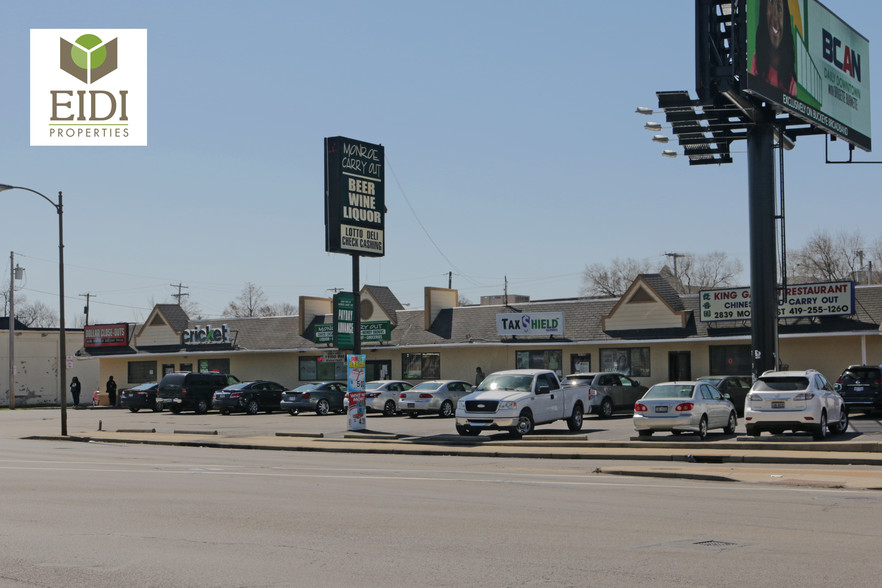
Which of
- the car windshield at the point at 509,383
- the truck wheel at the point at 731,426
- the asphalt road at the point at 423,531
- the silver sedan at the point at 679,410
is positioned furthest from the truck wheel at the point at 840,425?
the asphalt road at the point at 423,531

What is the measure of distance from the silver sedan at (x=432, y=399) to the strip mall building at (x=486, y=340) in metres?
6.72

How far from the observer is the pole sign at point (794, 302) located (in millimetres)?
36469

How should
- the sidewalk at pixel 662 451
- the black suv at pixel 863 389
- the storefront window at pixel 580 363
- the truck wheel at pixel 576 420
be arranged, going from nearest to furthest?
the sidewalk at pixel 662 451 → the truck wheel at pixel 576 420 → the black suv at pixel 863 389 → the storefront window at pixel 580 363

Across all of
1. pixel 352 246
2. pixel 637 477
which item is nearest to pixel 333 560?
pixel 637 477

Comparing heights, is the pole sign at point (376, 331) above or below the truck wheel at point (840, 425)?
above

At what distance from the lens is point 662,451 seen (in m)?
22.3

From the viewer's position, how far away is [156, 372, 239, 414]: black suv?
151ft

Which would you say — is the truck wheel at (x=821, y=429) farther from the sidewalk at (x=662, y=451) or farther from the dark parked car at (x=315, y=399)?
the dark parked car at (x=315, y=399)

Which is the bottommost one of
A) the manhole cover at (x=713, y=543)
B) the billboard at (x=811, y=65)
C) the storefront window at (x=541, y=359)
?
the manhole cover at (x=713, y=543)

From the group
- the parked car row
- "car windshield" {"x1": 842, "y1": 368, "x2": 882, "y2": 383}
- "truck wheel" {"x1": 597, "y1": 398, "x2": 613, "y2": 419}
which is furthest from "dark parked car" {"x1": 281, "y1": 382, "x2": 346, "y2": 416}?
"car windshield" {"x1": 842, "y1": 368, "x2": 882, "y2": 383}

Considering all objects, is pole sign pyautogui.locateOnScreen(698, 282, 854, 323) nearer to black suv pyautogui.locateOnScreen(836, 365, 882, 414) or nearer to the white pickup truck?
black suv pyautogui.locateOnScreen(836, 365, 882, 414)

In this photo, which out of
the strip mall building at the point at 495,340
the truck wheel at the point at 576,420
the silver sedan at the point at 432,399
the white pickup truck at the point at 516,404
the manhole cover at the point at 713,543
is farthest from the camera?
the strip mall building at the point at 495,340

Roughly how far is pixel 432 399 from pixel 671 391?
14.3 m

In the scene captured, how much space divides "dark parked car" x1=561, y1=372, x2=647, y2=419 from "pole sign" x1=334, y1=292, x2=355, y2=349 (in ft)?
26.9
